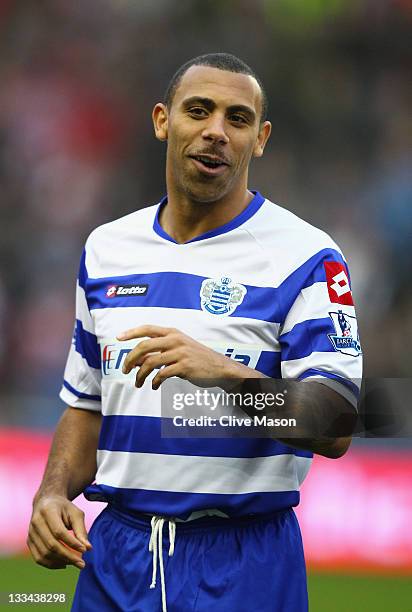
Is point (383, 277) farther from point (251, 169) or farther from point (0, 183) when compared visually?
point (0, 183)

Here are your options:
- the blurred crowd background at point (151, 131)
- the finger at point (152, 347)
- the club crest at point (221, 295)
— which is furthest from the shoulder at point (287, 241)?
the blurred crowd background at point (151, 131)

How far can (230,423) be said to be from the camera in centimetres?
312

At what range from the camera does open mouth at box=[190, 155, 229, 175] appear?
331cm

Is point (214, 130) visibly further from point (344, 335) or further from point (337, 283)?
point (344, 335)

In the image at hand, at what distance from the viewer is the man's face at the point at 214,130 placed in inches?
131

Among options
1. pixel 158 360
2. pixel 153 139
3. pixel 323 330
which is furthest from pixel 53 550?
pixel 153 139

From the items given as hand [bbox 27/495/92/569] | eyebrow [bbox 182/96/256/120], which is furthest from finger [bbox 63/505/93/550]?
eyebrow [bbox 182/96/256/120]

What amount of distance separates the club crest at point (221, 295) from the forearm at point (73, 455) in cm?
67

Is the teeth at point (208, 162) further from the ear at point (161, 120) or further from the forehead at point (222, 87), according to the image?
the ear at point (161, 120)

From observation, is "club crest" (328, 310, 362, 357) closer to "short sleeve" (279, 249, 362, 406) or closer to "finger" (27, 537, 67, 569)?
"short sleeve" (279, 249, 362, 406)

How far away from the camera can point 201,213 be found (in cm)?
343

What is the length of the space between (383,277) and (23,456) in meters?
3.70

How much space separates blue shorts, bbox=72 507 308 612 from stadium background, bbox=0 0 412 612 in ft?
17.7

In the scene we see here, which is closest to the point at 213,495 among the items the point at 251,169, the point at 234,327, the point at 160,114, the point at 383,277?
the point at 234,327
